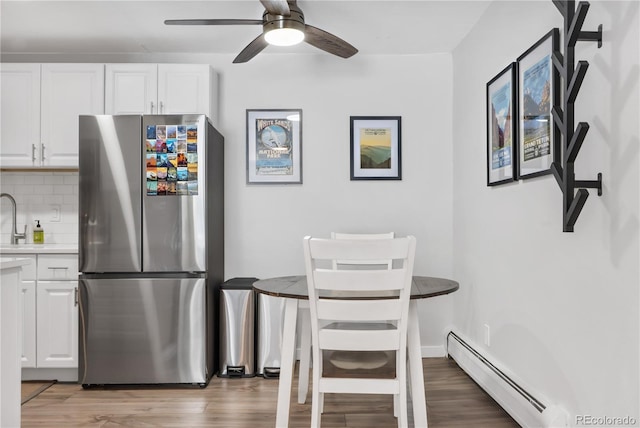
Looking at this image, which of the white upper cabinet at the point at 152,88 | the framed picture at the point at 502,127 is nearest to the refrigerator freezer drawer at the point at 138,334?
the white upper cabinet at the point at 152,88

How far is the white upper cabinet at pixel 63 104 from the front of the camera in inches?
130

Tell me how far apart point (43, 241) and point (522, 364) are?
11.8 feet

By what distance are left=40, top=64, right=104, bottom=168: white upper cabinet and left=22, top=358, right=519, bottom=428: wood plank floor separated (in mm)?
1685

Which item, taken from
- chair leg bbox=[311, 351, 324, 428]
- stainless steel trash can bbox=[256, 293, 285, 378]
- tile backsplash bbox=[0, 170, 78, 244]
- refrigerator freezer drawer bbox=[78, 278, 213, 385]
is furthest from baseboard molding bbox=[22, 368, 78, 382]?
chair leg bbox=[311, 351, 324, 428]

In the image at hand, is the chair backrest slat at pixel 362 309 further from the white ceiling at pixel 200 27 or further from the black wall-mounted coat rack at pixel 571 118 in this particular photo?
the white ceiling at pixel 200 27

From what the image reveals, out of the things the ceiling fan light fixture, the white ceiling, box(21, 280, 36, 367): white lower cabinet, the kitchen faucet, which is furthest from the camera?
the kitchen faucet

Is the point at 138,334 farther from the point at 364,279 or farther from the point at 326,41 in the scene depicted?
the point at 326,41

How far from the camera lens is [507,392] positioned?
238cm

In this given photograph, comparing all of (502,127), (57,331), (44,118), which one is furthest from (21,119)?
(502,127)

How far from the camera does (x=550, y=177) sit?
2012 millimetres

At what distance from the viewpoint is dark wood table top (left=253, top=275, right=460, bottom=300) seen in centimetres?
202

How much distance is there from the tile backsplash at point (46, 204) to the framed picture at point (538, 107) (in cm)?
336

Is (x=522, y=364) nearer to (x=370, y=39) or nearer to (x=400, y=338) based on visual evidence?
(x=400, y=338)

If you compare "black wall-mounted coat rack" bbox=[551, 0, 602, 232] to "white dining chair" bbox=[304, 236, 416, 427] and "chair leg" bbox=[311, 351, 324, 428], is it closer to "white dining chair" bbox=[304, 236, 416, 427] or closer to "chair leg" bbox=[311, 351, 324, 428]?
"white dining chair" bbox=[304, 236, 416, 427]
